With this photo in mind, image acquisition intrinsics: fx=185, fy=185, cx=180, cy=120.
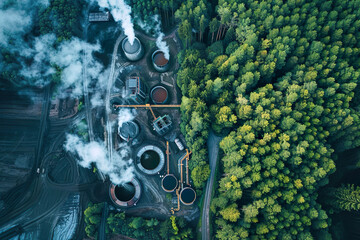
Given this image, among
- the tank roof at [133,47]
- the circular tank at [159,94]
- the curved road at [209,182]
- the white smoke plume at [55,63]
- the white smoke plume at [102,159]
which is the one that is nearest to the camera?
the curved road at [209,182]

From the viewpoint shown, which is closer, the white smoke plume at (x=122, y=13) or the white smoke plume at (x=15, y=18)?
the white smoke plume at (x=15, y=18)

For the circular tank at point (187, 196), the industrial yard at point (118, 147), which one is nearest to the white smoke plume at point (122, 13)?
the industrial yard at point (118, 147)

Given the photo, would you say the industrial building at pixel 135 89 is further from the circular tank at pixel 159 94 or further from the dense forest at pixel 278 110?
the dense forest at pixel 278 110

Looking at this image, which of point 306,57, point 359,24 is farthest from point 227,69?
point 359,24

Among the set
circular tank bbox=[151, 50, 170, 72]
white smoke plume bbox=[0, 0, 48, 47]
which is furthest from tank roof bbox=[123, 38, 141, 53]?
white smoke plume bbox=[0, 0, 48, 47]

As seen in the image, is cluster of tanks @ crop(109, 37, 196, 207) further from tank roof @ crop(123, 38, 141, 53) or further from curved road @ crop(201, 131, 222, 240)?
curved road @ crop(201, 131, 222, 240)

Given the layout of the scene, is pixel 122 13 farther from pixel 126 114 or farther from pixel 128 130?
pixel 128 130

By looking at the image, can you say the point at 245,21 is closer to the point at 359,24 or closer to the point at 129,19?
the point at 359,24
